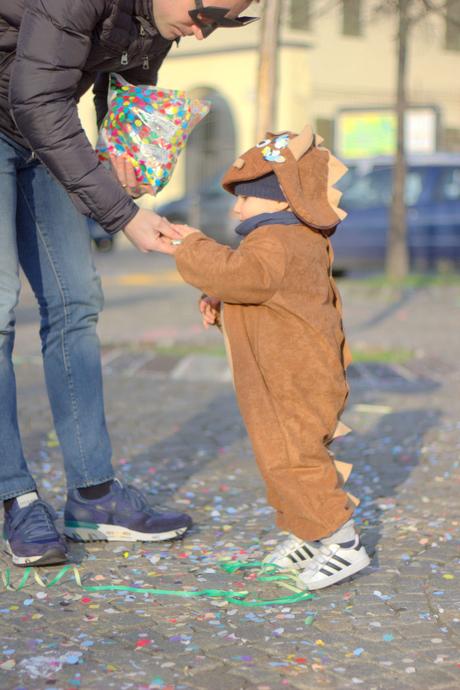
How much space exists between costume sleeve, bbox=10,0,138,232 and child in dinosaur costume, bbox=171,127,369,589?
24cm

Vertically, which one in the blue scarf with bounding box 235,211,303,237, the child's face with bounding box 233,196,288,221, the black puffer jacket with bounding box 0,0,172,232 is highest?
the black puffer jacket with bounding box 0,0,172,232

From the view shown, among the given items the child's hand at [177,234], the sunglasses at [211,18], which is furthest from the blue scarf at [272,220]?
the sunglasses at [211,18]

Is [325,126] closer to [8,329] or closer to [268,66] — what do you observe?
[268,66]

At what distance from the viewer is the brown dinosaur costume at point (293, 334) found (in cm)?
335

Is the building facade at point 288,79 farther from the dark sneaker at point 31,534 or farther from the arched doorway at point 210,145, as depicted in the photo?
the dark sneaker at point 31,534

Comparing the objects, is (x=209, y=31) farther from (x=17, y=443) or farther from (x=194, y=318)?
(x=194, y=318)

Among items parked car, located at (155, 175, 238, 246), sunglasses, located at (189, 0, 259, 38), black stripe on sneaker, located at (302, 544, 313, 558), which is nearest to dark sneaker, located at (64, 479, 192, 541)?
black stripe on sneaker, located at (302, 544, 313, 558)

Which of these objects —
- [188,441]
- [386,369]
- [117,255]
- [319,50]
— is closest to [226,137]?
[319,50]

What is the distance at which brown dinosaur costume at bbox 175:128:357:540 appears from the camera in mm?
3348

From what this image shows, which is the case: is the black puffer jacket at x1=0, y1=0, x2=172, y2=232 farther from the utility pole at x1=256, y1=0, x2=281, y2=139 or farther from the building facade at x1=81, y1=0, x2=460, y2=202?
the building facade at x1=81, y1=0, x2=460, y2=202

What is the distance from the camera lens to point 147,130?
3.68 metres

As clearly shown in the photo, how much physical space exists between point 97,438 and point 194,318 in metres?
7.22

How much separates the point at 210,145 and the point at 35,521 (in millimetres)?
29280

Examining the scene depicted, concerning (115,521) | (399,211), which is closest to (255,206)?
(115,521)
